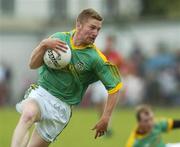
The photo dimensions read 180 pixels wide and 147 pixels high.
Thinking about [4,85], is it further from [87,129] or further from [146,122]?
[146,122]

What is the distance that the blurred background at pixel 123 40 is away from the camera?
107ft

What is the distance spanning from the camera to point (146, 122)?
13461 mm

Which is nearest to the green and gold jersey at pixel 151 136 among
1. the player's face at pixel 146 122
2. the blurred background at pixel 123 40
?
the player's face at pixel 146 122

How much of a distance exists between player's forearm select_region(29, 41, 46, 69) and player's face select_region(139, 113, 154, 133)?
2524 mm

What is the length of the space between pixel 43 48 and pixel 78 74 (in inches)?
23.6

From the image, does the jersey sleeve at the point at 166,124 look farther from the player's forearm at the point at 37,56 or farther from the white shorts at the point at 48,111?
the player's forearm at the point at 37,56

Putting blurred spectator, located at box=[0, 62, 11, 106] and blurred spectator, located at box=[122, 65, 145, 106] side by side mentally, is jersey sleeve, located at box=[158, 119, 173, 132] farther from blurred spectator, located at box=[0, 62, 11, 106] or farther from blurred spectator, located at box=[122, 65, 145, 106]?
blurred spectator, located at box=[0, 62, 11, 106]

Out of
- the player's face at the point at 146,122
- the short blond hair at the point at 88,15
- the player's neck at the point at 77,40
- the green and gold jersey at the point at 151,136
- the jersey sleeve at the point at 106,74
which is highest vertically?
the short blond hair at the point at 88,15

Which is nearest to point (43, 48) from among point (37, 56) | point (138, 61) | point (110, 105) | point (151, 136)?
point (37, 56)

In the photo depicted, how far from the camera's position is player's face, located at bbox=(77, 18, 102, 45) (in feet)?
36.6

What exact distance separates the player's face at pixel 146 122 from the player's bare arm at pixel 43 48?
8.28 ft

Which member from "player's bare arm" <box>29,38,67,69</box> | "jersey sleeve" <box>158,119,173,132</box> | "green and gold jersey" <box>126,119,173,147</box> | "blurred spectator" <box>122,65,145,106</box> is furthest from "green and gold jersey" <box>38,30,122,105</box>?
"blurred spectator" <box>122,65,145,106</box>

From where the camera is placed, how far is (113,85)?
Result: 11.3m

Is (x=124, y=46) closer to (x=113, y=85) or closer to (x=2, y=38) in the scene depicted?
(x=2, y=38)
